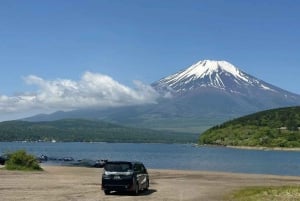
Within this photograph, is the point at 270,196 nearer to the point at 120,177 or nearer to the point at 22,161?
the point at 120,177

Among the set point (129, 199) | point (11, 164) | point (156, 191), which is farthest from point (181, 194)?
point (11, 164)

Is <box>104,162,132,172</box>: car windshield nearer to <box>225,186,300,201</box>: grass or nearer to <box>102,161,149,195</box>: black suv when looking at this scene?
<box>102,161,149,195</box>: black suv

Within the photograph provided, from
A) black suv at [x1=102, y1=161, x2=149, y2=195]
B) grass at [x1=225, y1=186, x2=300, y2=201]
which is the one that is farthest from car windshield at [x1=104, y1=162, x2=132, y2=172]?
grass at [x1=225, y1=186, x2=300, y2=201]

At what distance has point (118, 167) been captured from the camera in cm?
4078

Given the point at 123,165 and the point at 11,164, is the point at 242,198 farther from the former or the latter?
the point at 11,164

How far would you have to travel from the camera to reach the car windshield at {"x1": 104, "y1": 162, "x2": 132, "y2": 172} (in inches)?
1599

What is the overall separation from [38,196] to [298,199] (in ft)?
53.9

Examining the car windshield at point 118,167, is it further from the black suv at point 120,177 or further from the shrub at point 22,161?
the shrub at point 22,161

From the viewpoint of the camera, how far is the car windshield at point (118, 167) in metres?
40.6

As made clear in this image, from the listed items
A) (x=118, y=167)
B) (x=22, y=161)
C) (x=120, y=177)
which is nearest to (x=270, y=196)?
(x=120, y=177)

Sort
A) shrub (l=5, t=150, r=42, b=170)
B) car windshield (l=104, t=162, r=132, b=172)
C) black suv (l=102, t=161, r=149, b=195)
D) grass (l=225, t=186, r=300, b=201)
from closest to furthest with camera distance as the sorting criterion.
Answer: grass (l=225, t=186, r=300, b=201), black suv (l=102, t=161, r=149, b=195), car windshield (l=104, t=162, r=132, b=172), shrub (l=5, t=150, r=42, b=170)

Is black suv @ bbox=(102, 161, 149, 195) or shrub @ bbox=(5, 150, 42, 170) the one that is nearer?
black suv @ bbox=(102, 161, 149, 195)

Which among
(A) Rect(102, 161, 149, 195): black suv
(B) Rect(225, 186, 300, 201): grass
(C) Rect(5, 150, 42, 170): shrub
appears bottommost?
(B) Rect(225, 186, 300, 201): grass

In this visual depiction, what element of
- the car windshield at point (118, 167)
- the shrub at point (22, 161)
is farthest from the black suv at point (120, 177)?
the shrub at point (22, 161)
